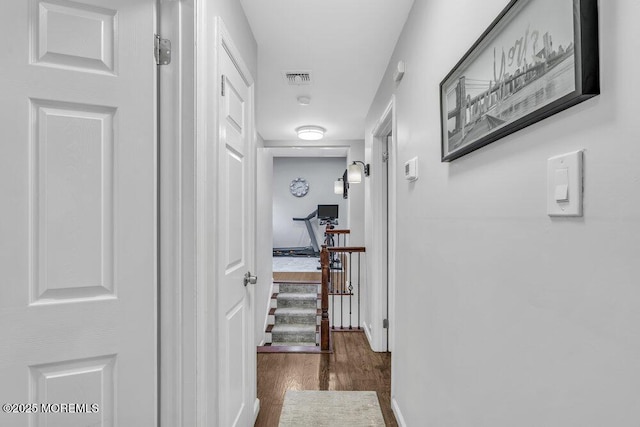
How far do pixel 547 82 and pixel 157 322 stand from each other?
135 centimetres

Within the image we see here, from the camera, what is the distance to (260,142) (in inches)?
191

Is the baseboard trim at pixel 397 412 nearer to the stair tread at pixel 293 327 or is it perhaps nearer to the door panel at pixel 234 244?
the door panel at pixel 234 244

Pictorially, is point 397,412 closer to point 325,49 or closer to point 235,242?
point 235,242

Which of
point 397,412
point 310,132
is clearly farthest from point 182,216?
point 310,132

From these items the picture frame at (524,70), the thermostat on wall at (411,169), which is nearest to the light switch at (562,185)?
the picture frame at (524,70)

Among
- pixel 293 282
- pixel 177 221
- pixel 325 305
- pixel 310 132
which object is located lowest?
pixel 293 282

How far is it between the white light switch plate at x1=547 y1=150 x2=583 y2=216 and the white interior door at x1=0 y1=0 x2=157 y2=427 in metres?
1.17

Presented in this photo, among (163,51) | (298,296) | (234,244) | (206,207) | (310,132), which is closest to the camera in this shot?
(163,51)

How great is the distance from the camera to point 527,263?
2.71ft

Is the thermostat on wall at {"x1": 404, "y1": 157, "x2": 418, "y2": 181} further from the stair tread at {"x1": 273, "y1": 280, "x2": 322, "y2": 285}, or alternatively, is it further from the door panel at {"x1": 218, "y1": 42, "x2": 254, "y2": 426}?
the stair tread at {"x1": 273, "y1": 280, "x2": 322, "y2": 285}

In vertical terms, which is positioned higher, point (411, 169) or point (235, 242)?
point (411, 169)

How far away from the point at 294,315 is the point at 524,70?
4512 mm

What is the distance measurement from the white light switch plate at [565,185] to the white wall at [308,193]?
27.4ft

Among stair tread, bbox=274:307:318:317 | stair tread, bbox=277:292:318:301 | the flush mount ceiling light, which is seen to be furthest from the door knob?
stair tread, bbox=277:292:318:301
